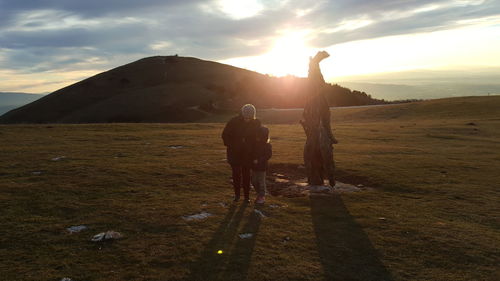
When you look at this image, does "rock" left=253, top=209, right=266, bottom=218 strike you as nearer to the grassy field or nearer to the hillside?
the grassy field

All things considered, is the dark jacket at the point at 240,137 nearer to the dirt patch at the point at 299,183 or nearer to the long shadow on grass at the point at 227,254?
the long shadow on grass at the point at 227,254

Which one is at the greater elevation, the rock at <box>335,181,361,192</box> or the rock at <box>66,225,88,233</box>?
the rock at <box>66,225,88,233</box>

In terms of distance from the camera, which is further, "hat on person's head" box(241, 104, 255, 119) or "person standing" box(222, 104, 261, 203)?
"person standing" box(222, 104, 261, 203)

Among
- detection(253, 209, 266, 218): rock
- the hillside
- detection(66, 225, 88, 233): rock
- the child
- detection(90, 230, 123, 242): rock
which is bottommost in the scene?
detection(253, 209, 266, 218): rock

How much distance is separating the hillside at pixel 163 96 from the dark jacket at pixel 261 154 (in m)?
79.2

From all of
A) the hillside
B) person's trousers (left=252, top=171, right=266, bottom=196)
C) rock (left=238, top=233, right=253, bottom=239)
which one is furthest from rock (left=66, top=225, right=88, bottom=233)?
the hillside

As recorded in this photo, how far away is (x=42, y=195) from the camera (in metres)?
13.3

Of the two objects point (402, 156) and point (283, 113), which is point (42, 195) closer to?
point (402, 156)

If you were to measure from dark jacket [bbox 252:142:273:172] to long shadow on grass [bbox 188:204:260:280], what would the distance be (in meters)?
2.03

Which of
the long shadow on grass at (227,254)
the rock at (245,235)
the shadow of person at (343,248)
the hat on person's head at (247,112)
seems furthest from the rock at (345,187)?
the rock at (245,235)

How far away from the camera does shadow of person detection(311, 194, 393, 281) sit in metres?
8.29

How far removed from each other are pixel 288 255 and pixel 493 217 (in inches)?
324

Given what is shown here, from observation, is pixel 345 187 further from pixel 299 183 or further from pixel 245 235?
pixel 245 235

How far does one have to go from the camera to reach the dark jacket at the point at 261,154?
41.8ft
